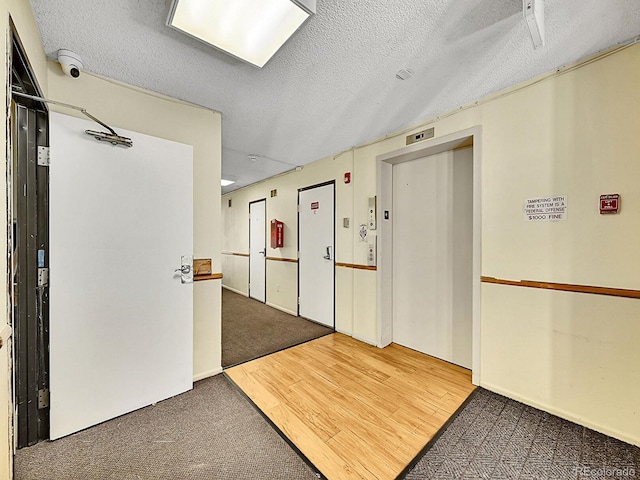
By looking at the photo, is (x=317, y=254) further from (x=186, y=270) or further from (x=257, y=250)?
(x=186, y=270)

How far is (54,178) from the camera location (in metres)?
1.63

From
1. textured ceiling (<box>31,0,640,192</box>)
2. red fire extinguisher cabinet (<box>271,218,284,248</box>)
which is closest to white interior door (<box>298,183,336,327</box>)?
red fire extinguisher cabinet (<box>271,218,284,248</box>)

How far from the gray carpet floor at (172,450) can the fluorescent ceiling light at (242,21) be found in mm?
2330

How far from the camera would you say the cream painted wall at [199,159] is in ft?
6.63

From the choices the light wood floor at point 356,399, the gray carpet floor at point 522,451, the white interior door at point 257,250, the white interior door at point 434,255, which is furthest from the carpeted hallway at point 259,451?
the white interior door at point 257,250

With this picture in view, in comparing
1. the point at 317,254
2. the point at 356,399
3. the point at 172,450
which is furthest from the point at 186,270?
the point at 317,254

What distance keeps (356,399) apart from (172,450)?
125 centimetres

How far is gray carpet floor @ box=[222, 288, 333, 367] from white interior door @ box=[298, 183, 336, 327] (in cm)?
22

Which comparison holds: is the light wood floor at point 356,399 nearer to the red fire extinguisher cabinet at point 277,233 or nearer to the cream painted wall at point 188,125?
the cream painted wall at point 188,125

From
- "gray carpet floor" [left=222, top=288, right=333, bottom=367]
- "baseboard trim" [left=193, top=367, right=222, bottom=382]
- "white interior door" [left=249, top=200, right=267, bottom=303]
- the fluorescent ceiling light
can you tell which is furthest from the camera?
"white interior door" [left=249, top=200, right=267, bottom=303]

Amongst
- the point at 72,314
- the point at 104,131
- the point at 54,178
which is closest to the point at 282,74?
the point at 104,131

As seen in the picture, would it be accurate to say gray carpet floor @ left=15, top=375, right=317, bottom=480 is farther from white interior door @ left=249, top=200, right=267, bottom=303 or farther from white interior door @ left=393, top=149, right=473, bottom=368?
white interior door @ left=249, top=200, right=267, bottom=303

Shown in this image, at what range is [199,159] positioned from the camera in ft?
7.68

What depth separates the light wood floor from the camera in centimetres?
155
